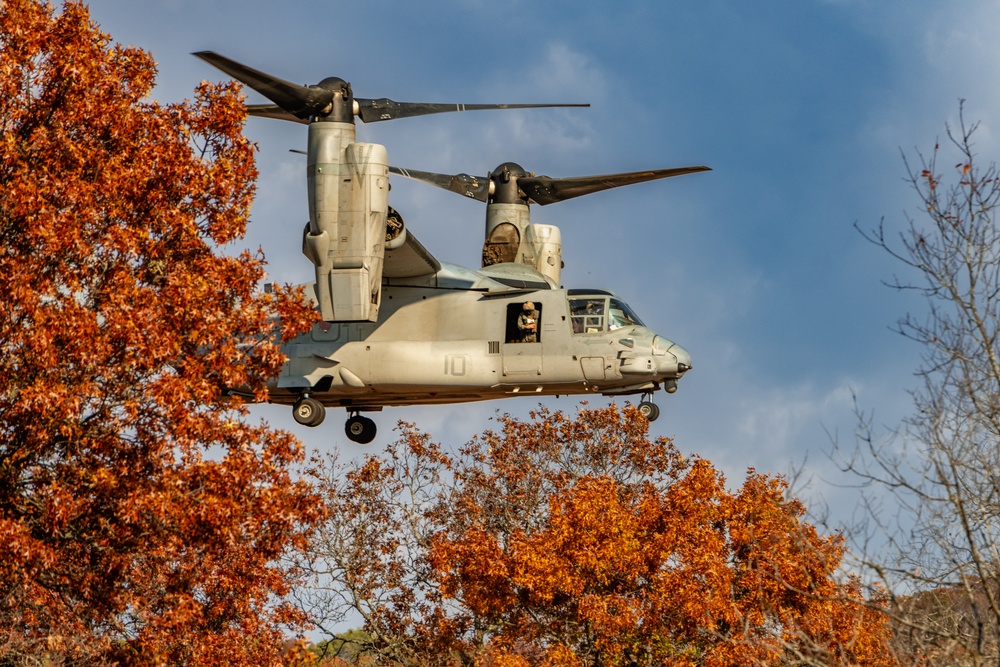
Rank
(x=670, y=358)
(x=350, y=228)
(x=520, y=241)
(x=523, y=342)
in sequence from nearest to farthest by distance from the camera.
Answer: (x=350, y=228)
(x=670, y=358)
(x=523, y=342)
(x=520, y=241)

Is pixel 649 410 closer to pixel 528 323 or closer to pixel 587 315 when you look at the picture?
pixel 587 315

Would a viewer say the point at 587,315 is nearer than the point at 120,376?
No

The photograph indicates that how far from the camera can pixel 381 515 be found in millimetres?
33875

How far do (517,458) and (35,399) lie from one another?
23003mm

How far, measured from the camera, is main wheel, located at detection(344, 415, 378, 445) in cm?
3291

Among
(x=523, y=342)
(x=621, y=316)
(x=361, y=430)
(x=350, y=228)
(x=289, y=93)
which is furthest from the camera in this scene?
(x=361, y=430)

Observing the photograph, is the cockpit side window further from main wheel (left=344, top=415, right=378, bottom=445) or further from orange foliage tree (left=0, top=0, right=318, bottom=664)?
orange foliage tree (left=0, top=0, right=318, bottom=664)

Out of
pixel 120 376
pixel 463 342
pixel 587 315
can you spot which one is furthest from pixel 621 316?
pixel 120 376

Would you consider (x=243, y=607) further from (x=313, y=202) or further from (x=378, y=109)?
(x=378, y=109)

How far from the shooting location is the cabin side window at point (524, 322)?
98.4ft

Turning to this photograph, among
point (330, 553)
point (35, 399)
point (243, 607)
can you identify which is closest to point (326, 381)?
point (330, 553)

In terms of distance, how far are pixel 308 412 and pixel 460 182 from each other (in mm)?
9607

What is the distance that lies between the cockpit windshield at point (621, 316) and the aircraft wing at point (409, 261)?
4067 millimetres

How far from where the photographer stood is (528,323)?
98.6 ft
